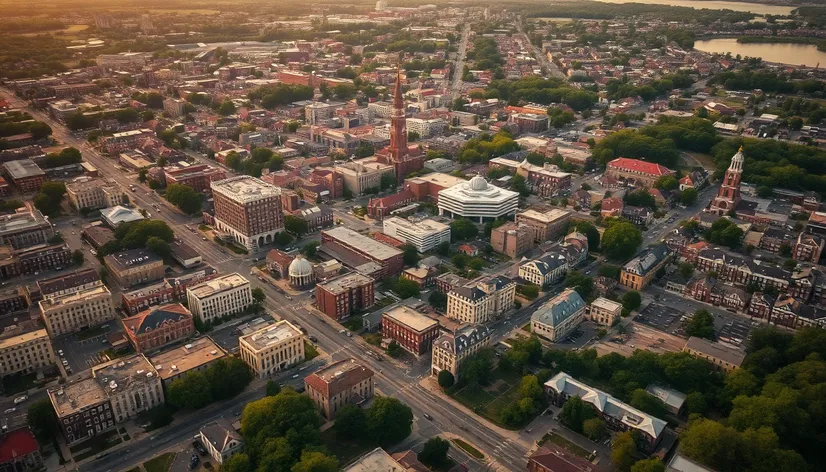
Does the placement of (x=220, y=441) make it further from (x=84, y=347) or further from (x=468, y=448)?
(x=84, y=347)

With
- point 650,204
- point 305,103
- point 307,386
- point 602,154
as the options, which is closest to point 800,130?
point 602,154

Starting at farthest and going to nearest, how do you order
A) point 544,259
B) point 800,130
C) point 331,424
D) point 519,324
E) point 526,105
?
point 526,105 < point 800,130 < point 544,259 < point 519,324 < point 331,424

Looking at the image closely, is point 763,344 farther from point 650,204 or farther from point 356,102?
point 356,102

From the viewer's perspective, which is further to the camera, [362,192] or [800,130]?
[800,130]

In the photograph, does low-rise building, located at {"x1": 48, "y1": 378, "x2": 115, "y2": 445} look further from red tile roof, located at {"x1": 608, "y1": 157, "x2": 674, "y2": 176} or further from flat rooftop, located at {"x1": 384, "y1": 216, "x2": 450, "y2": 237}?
red tile roof, located at {"x1": 608, "y1": 157, "x2": 674, "y2": 176}

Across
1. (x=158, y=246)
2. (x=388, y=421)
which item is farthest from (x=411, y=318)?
(x=158, y=246)

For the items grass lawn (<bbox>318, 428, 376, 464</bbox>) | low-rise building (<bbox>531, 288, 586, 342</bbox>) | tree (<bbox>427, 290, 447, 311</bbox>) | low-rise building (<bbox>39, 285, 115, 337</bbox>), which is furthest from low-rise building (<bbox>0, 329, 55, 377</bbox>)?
low-rise building (<bbox>531, 288, 586, 342</bbox>)
